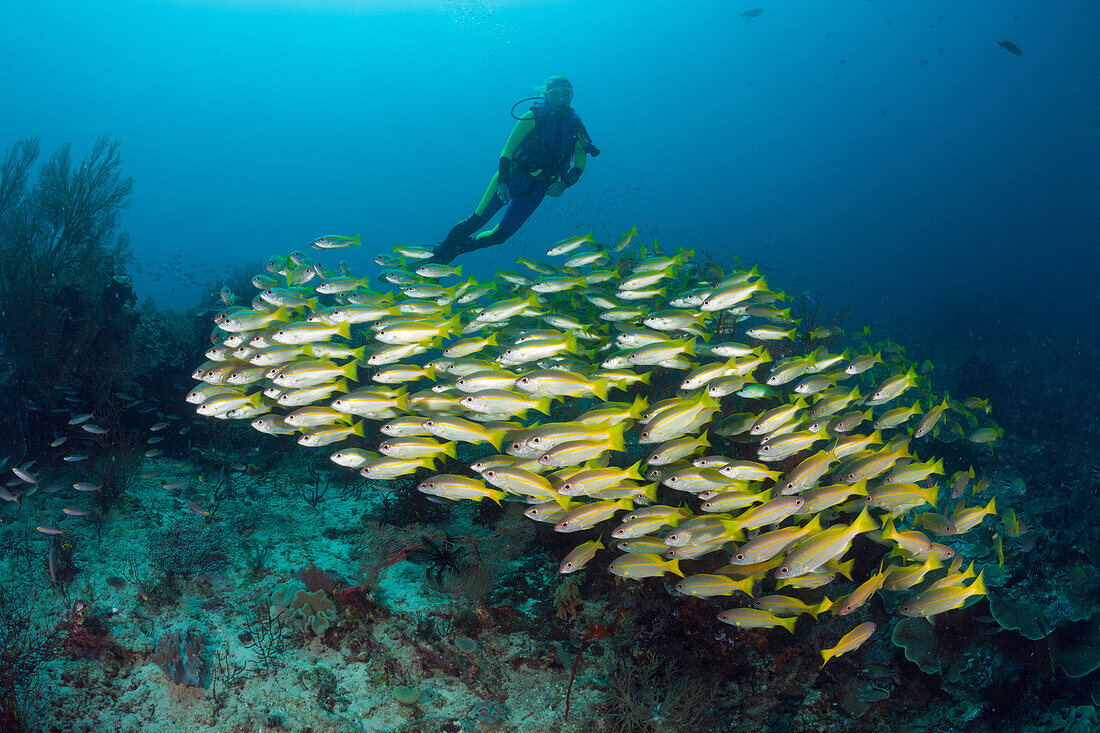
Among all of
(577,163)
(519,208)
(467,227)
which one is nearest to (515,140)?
(519,208)

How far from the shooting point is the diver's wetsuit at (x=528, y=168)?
1084 centimetres

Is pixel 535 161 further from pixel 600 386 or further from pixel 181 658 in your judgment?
pixel 181 658

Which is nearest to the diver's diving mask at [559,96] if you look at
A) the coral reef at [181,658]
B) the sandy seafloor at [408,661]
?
the sandy seafloor at [408,661]

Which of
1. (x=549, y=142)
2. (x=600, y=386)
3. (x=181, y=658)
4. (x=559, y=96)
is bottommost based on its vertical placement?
(x=181, y=658)

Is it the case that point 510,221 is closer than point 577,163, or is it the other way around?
point 577,163

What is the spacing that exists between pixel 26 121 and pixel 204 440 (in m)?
168

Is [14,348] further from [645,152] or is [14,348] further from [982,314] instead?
[645,152]

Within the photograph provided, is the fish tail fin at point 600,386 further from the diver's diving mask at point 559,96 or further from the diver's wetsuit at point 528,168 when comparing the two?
the diver's diving mask at point 559,96

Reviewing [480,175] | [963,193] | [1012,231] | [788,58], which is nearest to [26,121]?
[480,175]

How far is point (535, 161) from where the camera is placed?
437 inches

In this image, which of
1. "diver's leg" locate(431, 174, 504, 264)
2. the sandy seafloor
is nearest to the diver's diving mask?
"diver's leg" locate(431, 174, 504, 264)

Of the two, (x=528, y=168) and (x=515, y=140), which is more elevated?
(x=515, y=140)

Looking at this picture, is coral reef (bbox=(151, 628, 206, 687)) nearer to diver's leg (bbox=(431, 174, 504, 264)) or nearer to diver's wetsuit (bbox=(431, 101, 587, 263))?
diver's leg (bbox=(431, 174, 504, 264))

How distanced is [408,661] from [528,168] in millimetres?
10106
